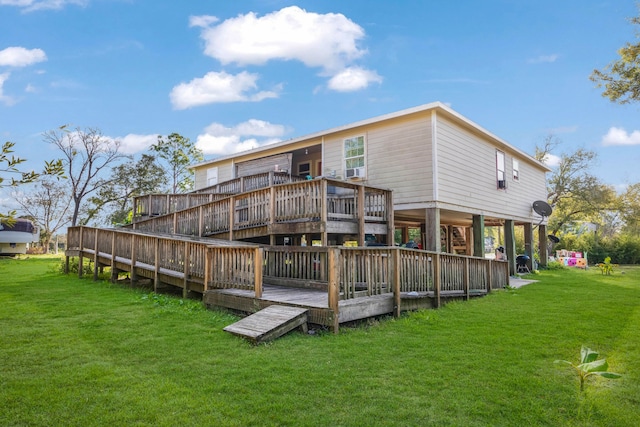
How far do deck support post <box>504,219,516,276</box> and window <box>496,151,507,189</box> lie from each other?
201 centimetres

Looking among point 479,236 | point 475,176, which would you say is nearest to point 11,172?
point 475,176

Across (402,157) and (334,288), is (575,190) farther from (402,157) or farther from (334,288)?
(334,288)

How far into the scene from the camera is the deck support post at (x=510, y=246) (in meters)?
16.2

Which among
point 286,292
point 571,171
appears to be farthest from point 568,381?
point 571,171

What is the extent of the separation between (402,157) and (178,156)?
28.3 metres

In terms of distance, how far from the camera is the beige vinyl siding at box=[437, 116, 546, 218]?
12312 mm

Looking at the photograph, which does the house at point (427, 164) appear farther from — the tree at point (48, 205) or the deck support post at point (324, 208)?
the tree at point (48, 205)

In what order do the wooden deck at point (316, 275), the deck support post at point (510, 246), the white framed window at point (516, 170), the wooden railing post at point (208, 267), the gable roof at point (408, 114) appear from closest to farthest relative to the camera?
the wooden deck at point (316, 275) → the wooden railing post at point (208, 267) → the gable roof at point (408, 114) → the deck support post at point (510, 246) → the white framed window at point (516, 170)

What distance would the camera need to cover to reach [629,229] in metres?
38.7

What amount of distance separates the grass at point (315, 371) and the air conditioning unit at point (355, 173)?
7131 mm

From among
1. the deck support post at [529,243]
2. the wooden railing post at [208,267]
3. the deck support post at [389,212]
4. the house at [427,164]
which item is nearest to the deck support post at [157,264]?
the wooden railing post at [208,267]

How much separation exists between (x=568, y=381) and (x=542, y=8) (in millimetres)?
15643

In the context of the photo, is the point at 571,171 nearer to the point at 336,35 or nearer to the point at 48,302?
the point at 336,35

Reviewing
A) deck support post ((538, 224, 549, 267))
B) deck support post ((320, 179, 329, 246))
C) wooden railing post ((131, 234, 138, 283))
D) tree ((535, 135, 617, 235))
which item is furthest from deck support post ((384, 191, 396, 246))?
tree ((535, 135, 617, 235))
